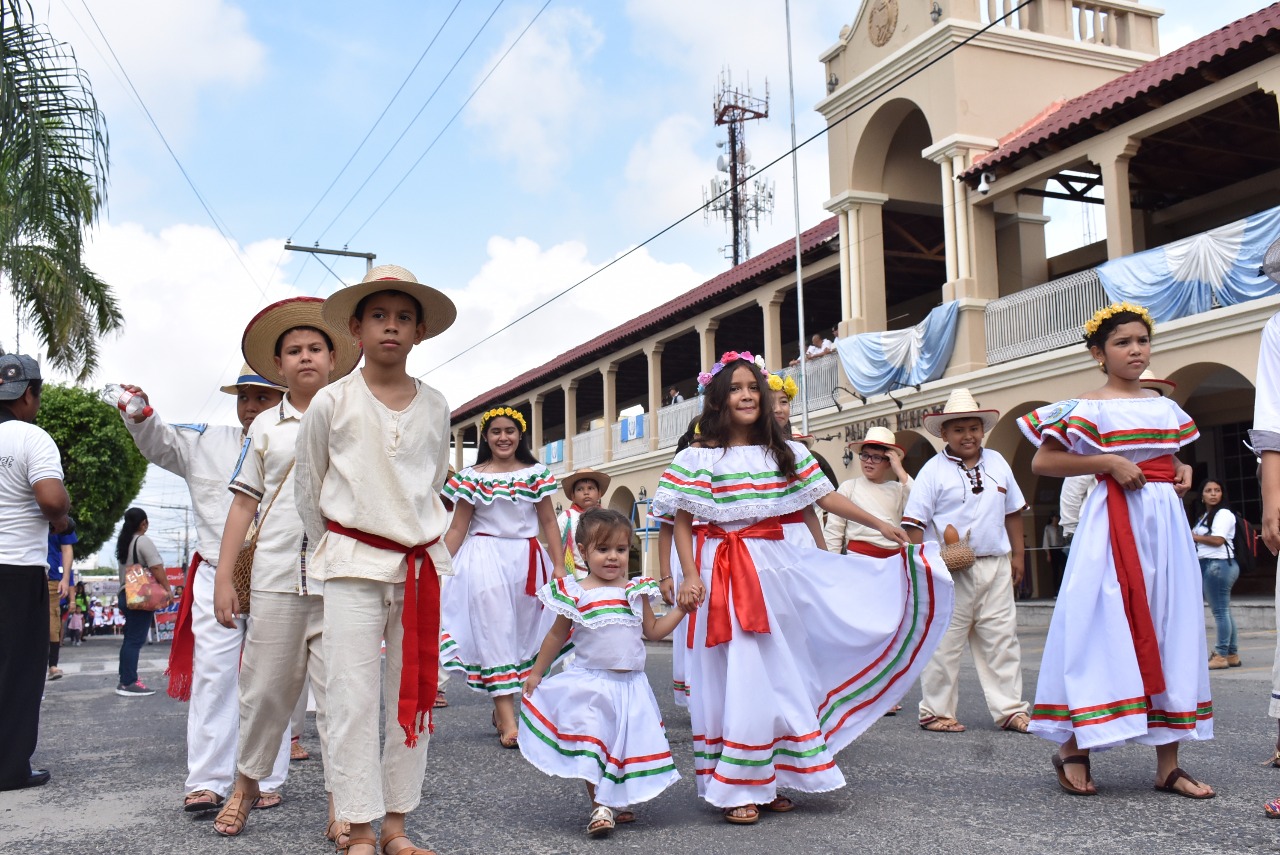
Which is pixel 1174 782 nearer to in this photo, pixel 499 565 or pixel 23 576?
pixel 499 565

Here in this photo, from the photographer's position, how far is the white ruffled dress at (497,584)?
7.46 metres

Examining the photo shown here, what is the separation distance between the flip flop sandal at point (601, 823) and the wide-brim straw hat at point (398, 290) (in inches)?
74.2

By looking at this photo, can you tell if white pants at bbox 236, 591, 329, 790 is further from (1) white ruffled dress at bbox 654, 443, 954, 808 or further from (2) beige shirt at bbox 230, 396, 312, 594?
(1) white ruffled dress at bbox 654, 443, 954, 808

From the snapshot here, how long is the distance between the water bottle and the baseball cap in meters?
1.57

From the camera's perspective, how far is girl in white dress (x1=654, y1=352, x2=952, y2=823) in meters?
5.02

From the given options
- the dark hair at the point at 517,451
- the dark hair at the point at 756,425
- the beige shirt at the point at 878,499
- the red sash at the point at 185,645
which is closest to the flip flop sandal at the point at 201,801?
the red sash at the point at 185,645

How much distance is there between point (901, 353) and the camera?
2142cm

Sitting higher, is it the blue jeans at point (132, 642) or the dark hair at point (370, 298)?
the dark hair at point (370, 298)

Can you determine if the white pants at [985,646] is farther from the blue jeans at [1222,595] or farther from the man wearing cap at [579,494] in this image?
the blue jeans at [1222,595]

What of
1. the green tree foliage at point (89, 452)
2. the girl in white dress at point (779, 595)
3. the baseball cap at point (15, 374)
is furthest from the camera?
the green tree foliage at point (89, 452)

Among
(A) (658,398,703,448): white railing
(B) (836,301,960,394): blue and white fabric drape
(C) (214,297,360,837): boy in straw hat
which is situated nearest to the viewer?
(C) (214,297,360,837): boy in straw hat

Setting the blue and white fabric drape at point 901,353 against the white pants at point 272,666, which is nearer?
the white pants at point 272,666

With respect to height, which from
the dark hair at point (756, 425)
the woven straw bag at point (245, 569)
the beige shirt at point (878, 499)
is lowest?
the woven straw bag at point (245, 569)

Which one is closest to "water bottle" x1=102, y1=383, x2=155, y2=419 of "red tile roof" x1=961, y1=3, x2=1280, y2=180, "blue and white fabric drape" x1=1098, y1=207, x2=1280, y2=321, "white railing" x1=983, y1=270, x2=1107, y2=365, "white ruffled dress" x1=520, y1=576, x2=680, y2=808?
"white ruffled dress" x1=520, y1=576, x2=680, y2=808
